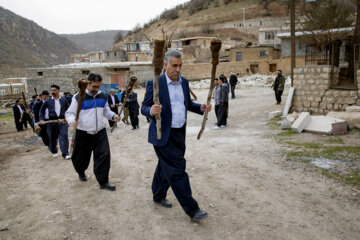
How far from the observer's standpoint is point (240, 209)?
365 cm

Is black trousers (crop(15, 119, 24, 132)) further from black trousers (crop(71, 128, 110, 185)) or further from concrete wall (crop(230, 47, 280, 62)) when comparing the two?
concrete wall (crop(230, 47, 280, 62))

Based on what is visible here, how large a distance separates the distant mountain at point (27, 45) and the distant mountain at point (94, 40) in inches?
886

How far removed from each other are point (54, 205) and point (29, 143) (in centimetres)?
696

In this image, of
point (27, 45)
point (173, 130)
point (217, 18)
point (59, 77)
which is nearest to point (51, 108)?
point (173, 130)

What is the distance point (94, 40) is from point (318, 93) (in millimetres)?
128561

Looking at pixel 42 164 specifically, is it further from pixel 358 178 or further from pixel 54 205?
pixel 358 178

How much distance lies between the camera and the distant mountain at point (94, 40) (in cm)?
11819

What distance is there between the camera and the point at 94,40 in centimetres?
12575

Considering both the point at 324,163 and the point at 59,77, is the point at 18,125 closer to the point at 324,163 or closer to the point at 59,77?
the point at 324,163

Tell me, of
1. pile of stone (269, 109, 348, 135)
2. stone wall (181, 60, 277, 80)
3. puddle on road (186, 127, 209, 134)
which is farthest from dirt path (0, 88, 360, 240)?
stone wall (181, 60, 277, 80)

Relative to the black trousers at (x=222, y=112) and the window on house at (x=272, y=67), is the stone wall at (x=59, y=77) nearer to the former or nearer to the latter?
the black trousers at (x=222, y=112)

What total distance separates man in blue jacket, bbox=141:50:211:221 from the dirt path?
0.39 meters

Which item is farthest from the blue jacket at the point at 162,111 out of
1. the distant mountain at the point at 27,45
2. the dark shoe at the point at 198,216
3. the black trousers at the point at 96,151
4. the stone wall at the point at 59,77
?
the distant mountain at the point at 27,45

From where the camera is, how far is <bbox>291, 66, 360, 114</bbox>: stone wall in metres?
8.54
